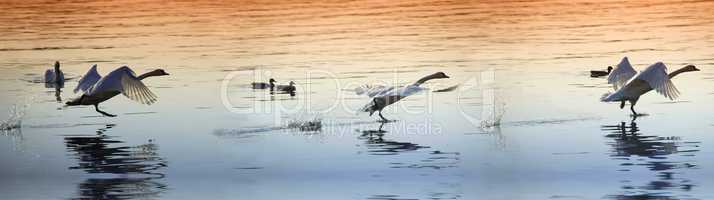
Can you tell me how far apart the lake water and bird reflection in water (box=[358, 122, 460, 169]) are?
1.2 inches

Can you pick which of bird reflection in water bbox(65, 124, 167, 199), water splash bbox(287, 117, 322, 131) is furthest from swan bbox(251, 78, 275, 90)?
bird reflection in water bbox(65, 124, 167, 199)

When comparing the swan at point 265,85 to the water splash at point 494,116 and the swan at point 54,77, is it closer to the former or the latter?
the swan at point 54,77

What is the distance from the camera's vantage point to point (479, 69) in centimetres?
3006

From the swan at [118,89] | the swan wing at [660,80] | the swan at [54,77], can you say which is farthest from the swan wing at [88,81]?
the swan wing at [660,80]

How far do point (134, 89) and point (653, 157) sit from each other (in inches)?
315

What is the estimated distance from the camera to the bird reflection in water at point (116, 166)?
1584cm

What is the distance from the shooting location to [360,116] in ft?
74.2

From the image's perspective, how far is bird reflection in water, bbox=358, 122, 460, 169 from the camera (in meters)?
17.7

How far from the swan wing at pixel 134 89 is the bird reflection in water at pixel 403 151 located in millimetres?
3459

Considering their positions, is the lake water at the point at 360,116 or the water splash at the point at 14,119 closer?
the lake water at the point at 360,116

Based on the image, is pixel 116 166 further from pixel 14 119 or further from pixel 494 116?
pixel 494 116

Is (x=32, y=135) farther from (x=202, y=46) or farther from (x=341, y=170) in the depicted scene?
(x=202, y=46)

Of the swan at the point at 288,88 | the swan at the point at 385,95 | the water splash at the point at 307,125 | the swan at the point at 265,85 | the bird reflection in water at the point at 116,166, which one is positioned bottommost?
the bird reflection in water at the point at 116,166

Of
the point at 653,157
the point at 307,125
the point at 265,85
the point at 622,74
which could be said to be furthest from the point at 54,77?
the point at 653,157
